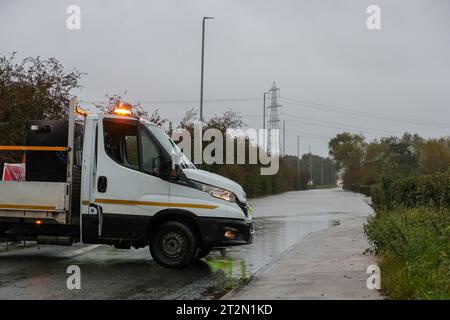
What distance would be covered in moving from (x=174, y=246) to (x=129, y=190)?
1.27 meters

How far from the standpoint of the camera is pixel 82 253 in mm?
12500

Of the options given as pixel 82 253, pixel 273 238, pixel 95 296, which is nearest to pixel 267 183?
pixel 273 238

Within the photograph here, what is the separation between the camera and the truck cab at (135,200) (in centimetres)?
998

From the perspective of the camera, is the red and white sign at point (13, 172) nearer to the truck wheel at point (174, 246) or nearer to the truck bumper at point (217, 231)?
the truck wheel at point (174, 246)

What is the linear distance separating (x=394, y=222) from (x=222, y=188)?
10.3 ft

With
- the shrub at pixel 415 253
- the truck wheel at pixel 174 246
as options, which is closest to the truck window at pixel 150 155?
the truck wheel at pixel 174 246

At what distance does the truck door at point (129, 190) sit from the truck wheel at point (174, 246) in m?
0.32

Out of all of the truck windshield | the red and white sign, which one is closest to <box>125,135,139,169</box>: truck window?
the truck windshield

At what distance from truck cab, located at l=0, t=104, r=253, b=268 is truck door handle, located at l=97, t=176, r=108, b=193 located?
0.02 m

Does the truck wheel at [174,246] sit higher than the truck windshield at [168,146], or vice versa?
the truck windshield at [168,146]

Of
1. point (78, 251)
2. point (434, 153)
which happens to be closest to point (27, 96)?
point (78, 251)

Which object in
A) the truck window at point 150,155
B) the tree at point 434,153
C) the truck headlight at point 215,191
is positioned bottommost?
the truck headlight at point 215,191

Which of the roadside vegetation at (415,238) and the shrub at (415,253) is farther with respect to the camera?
the roadside vegetation at (415,238)

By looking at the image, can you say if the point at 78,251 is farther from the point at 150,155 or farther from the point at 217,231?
the point at 217,231
